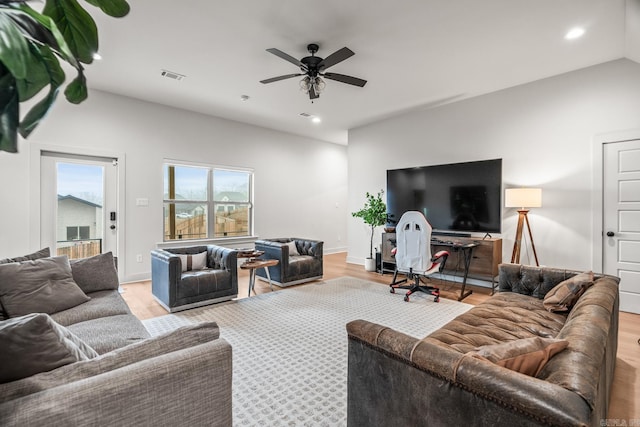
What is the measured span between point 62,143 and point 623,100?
286 inches

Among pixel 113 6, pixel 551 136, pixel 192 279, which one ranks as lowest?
pixel 192 279

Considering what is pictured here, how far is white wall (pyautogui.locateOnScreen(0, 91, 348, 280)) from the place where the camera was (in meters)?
3.98

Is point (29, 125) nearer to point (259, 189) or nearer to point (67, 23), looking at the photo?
point (67, 23)

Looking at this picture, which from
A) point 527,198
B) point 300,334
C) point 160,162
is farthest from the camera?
point 160,162

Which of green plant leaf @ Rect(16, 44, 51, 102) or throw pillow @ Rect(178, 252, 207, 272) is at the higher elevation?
green plant leaf @ Rect(16, 44, 51, 102)

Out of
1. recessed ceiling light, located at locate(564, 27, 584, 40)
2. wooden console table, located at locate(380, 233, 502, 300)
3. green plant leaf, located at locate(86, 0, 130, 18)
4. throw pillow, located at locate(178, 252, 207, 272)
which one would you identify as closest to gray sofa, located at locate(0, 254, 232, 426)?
green plant leaf, located at locate(86, 0, 130, 18)

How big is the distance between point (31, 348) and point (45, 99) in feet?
2.57

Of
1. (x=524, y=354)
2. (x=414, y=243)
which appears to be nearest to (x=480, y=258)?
(x=414, y=243)

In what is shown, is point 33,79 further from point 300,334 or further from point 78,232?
point 78,232

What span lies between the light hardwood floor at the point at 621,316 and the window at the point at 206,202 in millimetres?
1020

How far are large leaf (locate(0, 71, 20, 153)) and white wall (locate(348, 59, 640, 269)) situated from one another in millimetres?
5070

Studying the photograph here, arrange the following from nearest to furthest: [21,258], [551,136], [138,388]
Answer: [138,388]
[21,258]
[551,136]

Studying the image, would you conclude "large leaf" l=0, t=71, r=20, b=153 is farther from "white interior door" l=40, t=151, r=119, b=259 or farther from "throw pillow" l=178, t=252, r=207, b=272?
"white interior door" l=40, t=151, r=119, b=259

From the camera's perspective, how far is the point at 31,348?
912 millimetres
